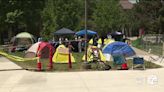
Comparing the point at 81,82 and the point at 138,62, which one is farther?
the point at 138,62

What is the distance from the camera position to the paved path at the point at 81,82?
48.4ft

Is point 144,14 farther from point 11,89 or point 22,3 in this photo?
point 11,89

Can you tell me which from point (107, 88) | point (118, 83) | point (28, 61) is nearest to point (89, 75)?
point (118, 83)

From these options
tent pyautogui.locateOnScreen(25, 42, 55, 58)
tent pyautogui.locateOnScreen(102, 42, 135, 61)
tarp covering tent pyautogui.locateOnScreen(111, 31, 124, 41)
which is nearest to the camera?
tent pyautogui.locateOnScreen(102, 42, 135, 61)

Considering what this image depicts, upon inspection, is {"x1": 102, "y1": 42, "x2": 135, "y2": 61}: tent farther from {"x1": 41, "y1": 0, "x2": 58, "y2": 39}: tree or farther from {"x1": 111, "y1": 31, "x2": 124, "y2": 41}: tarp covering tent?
{"x1": 41, "y1": 0, "x2": 58, "y2": 39}: tree

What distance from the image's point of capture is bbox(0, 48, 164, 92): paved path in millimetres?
14765

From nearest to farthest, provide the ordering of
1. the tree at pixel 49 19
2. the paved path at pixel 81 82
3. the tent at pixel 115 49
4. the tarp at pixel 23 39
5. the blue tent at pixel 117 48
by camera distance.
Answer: the paved path at pixel 81 82, the tent at pixel 115 49, the blue tent at pixel 117 48, the tarp at pixel 23 39, the tree at pixel 49 19

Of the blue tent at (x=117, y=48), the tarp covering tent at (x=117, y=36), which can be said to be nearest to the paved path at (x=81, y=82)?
the blue tent at (x=117, y=48)

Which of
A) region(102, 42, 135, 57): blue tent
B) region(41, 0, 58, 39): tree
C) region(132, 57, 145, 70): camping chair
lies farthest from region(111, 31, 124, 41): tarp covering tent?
region(132, 57, 145, 70): camping chair

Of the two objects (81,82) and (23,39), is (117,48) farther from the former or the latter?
(23,39)

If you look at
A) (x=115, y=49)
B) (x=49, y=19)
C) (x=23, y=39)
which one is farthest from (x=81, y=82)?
(x=49, y=19)

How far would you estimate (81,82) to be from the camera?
661 inches

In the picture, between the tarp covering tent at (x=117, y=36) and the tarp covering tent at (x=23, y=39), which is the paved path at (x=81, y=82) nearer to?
the tarp covering tent at (x=23, y=39)

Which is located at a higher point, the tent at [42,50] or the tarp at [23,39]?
the tarp at [23,39]
